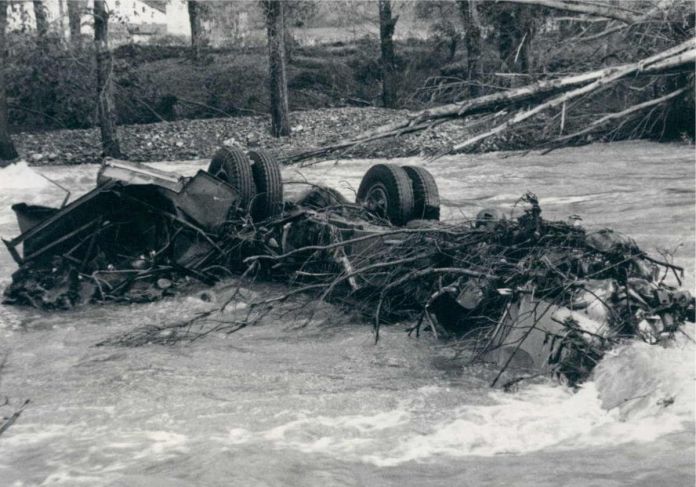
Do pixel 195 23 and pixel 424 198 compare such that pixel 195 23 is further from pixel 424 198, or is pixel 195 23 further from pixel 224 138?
pixel 424 198

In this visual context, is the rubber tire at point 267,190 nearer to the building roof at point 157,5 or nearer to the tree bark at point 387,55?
Result: the tree bark at point 387,55

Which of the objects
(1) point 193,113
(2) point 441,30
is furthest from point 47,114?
(2) point 441,30

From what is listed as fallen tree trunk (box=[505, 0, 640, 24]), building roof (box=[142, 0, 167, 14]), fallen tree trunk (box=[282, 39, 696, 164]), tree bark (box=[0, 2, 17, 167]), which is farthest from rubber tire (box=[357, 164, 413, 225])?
building roof (box=[142, 0, 167, 14])

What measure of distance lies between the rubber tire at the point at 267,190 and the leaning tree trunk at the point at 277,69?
15486mm

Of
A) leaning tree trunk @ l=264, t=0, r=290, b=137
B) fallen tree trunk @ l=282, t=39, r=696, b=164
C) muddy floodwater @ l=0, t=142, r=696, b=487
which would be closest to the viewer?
muddy floodwater @ l=0, t=142, r=696, b=487

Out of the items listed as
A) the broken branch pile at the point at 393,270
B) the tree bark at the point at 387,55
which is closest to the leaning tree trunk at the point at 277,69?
the tree bark at the point at 387,55

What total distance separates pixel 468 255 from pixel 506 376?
1169mm

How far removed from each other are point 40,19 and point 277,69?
742 cm

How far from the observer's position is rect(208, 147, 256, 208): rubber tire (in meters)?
10.6

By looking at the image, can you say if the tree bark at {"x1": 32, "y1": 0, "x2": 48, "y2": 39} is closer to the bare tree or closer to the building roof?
the building roof

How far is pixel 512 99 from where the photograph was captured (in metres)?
7.50

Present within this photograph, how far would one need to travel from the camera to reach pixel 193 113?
2892cm

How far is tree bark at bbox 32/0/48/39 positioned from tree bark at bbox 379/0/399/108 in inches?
371

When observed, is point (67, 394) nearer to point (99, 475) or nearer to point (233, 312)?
point (99, 475)
